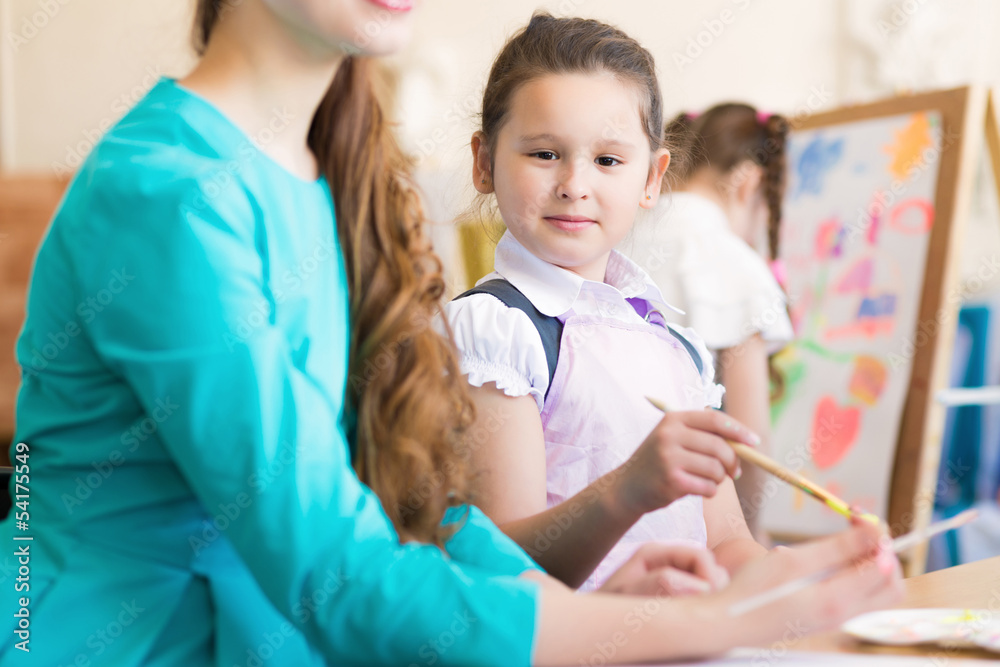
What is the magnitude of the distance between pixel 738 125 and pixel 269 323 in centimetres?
176

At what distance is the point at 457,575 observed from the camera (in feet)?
1.72

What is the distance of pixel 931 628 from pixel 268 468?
1.54 ft

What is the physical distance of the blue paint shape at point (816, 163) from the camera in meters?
2.56

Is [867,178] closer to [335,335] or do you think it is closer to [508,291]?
[508,291]

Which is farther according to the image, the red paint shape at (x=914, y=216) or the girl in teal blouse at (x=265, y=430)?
the red paint shape at (x=914, y=216)

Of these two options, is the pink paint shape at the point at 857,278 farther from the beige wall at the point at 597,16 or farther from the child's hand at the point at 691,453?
the child's hand at the point at 691,453

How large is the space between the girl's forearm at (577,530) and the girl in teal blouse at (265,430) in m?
0.09

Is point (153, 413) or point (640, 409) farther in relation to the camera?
point (640, 409)

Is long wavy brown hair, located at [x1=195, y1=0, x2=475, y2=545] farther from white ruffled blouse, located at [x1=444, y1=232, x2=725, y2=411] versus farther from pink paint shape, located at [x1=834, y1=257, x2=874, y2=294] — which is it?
pink paint shape, located at [x1=834, y1=257, x2=874, y2=294]

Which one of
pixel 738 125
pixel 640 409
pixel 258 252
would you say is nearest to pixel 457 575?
pixel 258 252

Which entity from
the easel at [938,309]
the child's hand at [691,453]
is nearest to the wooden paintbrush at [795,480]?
the child's hand at [691,453]

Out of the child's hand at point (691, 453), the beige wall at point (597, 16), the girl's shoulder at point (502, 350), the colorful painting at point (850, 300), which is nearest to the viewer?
the child's hand at point (691, 453)

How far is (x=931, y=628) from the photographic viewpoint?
2.18 ft

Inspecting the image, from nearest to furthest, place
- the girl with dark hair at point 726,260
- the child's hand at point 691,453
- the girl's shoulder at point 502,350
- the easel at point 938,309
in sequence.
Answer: the child's hand at point 691,453 < the girl's shoulder at point 502,350 < the girl with dark hair at point 726,260 < the easel at point 938,309
